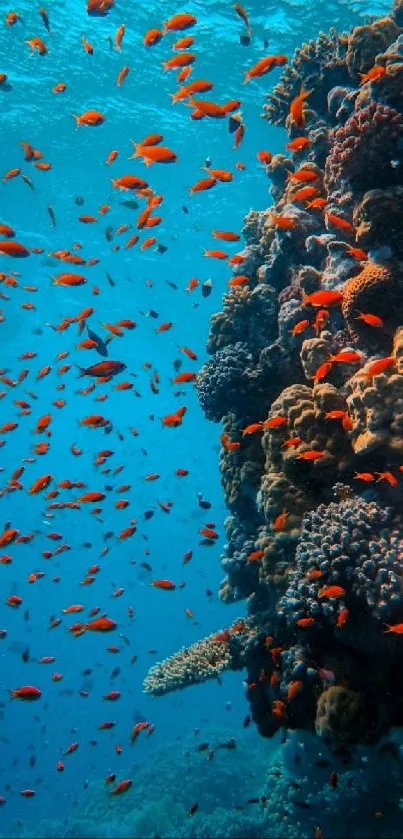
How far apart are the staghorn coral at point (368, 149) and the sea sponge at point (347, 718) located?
21.4ft

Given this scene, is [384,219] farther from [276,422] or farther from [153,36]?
[153,36]

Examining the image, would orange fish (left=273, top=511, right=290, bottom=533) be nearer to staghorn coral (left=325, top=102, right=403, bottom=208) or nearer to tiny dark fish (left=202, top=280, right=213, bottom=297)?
staghorn coral (left=325, top=102, right=403, bottom=208)

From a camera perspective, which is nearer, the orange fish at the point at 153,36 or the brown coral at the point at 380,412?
the brown coral at the point at 380,412

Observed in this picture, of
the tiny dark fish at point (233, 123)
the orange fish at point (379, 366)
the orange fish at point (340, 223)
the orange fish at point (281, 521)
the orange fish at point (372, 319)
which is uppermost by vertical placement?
the tiny dark fish at point (233, 123)

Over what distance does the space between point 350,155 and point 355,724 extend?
717cm

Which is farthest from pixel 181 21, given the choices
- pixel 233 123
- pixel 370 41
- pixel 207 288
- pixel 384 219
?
pixel 384 219

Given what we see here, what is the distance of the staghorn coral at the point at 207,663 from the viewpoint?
913 cm

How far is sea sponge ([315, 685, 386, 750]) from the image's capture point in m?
5.76

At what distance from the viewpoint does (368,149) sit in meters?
7.18

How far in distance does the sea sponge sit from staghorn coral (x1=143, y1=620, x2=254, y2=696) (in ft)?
9.42

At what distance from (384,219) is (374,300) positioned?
3.73 feet

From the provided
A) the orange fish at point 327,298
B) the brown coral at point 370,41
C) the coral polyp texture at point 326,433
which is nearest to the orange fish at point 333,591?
the coral polyp texture at point 326,433

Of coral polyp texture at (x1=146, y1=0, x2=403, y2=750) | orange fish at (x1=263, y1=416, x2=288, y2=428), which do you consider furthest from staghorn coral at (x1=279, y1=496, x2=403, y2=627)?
orange fish at (x1=263, y1=416, x2=288, y2=428)

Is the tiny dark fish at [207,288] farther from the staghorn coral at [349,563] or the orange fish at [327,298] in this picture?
the staghorn coral at [349,563]
